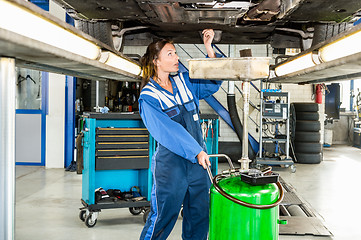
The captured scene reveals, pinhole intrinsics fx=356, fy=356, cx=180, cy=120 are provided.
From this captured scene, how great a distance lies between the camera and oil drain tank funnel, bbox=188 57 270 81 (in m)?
1.78

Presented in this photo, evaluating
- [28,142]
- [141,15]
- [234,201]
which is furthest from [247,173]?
[28,142]

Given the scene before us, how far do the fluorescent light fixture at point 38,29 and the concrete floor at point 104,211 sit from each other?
1978mm

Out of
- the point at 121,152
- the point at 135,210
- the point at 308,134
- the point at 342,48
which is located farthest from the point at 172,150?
the point at 308,134

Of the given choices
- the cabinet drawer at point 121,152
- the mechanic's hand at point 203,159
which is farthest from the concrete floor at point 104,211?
the mechanic's hand at point 203,159

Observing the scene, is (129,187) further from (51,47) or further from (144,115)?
(51,47)

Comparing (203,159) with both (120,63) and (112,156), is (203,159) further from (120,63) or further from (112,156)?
(112,156)

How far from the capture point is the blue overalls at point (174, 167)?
7.18 ft

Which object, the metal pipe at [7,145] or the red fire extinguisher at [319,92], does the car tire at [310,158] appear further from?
the metal pipe at [7,145]

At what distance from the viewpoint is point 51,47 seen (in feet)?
4.58

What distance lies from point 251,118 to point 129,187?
4.33 m

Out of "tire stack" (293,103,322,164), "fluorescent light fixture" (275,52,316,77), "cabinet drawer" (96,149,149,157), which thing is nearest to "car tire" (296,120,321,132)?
"tire stack" (293,103,322,164)

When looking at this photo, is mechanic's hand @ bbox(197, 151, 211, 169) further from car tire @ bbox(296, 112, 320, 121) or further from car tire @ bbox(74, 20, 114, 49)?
car tire @ bbox(296, 112, 320, 121)

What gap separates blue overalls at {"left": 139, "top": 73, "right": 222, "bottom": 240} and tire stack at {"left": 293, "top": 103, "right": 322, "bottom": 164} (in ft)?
17.0

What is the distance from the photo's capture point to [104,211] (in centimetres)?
387
